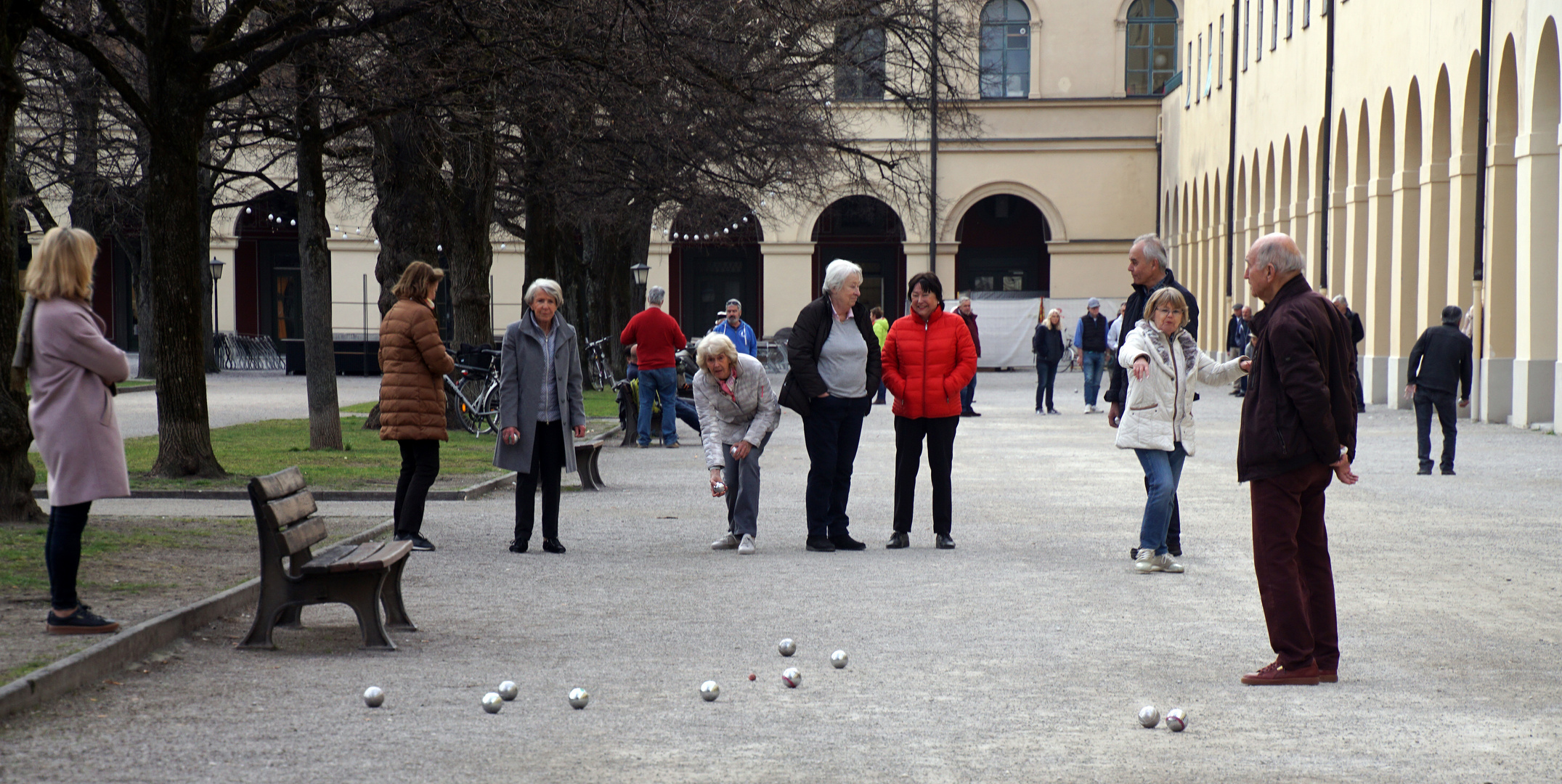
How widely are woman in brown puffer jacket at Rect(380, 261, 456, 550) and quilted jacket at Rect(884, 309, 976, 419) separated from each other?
2779mm

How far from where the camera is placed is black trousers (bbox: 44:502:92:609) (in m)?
7.15

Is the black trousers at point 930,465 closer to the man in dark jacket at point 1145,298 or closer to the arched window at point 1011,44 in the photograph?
the man in dark jacket at point 1145,298

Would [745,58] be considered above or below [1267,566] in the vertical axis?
above

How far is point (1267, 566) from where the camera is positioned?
673 cm

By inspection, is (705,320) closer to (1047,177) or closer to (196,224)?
(1047,177)

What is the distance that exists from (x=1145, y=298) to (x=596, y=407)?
18973 mm

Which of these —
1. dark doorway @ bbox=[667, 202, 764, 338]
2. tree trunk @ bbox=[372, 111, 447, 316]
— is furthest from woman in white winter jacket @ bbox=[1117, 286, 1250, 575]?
dark doorway @ bbox=[667, 202, 764, 338]

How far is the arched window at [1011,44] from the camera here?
5359cm

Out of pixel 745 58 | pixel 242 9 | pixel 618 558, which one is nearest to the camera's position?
pixel 618 558

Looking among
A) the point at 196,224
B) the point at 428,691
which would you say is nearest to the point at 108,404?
the point at 428,691

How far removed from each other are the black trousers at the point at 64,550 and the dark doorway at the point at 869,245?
50.4m

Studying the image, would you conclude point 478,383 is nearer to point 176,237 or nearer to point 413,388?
point 176,237

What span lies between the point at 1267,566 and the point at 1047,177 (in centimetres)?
4740

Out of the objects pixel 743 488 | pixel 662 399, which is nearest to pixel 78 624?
pixel 743 488
